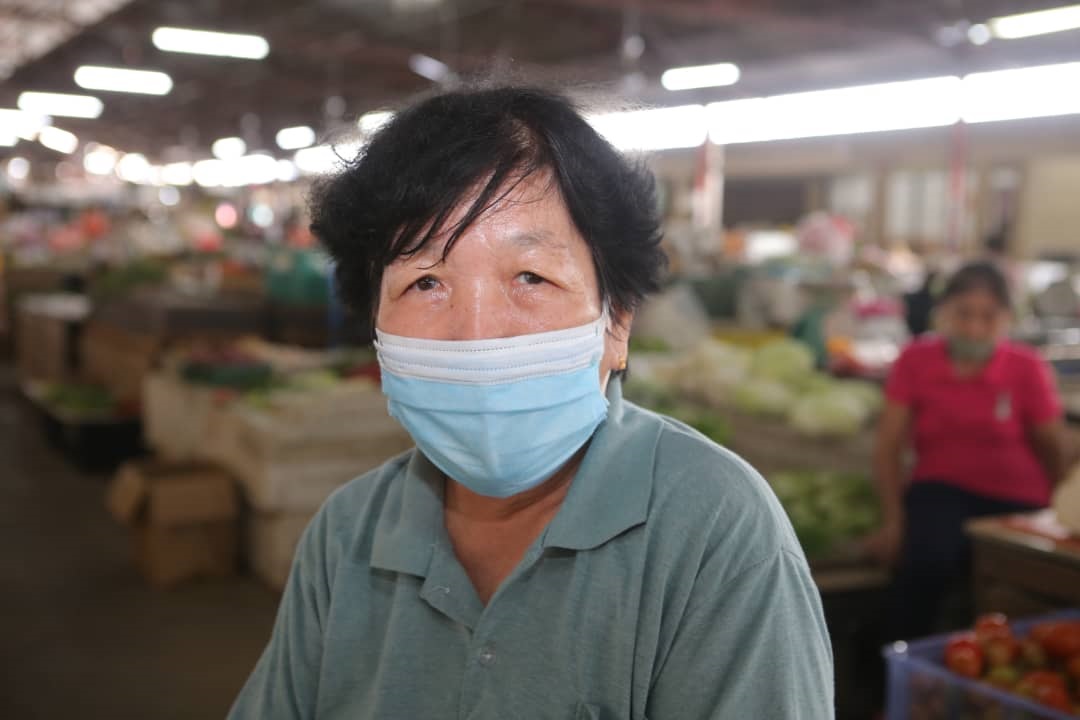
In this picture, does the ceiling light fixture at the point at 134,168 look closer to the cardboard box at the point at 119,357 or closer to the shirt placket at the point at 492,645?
the cardboard box at the point at 119,357

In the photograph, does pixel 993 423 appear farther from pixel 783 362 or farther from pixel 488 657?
pixel 488 657

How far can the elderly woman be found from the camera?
1128 millimetres

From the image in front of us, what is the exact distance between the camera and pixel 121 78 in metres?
12.5

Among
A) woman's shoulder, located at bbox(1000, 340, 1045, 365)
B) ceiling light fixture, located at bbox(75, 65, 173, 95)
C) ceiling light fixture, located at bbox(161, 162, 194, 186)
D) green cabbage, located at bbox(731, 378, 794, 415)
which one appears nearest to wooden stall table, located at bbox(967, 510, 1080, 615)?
woman's shoulder, located at bbox(1000, 340, 1045, 365)

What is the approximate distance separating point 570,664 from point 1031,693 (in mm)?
1617

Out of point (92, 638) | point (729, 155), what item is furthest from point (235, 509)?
point (729, 155)

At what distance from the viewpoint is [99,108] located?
20078 millimetres

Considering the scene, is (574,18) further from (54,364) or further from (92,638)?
(92,638)

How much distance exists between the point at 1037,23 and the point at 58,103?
17000 millimetres

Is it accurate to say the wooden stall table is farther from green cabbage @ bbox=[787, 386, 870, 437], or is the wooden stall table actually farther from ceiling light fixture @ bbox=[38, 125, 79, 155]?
ceiling light fixture @ bbox=[38, 125, 79, 155]

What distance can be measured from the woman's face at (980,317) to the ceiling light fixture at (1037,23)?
414 cm

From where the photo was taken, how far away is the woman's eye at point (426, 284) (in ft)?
4.03

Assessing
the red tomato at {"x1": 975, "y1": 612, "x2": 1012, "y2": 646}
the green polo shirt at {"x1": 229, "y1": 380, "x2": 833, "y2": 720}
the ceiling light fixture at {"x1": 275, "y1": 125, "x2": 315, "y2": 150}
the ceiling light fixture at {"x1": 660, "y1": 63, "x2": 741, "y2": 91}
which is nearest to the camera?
the green polo shirt at {"x1": 229, "y1": 380, "x2": 833, "y2": 720}

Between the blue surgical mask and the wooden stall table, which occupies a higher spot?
the blue surgical mask
